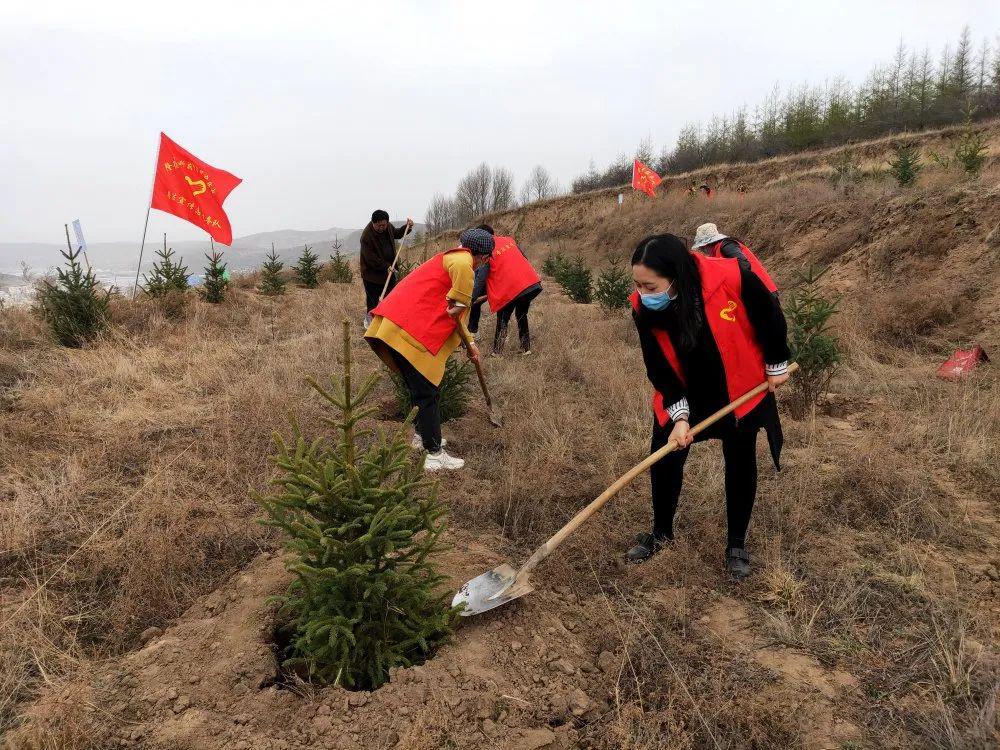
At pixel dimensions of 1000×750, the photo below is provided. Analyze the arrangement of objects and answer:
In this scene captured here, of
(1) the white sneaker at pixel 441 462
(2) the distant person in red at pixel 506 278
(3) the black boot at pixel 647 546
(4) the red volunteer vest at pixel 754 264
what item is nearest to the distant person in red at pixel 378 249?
(2) the distant person in red at pixel 506 278

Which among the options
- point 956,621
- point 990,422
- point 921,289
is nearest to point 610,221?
point 921,289

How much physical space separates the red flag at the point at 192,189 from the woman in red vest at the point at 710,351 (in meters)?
7.36

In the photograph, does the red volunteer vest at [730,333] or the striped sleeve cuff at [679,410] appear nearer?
the red volunteer vest at [730,333]

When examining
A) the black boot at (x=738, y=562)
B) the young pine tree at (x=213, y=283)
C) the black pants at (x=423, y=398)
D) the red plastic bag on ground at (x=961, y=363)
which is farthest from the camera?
the young pine tree at (x=213, y=283)

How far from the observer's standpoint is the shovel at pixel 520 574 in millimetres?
2262

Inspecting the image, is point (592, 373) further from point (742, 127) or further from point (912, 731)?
point (742, 127)

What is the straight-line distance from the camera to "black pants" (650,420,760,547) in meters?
2.52

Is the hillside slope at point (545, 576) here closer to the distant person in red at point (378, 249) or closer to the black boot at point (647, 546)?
the black boot at point (647, 546)

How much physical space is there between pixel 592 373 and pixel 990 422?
3.23 m

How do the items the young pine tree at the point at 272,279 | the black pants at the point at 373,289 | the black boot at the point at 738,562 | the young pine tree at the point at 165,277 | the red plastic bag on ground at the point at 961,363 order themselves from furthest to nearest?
1. the young pine tree at the point at 272,279
2. the young pine tree at the point at 165,277
3. the black pants at the point at 373,289
4. the red plastic bag on ground at the point at 961,363
5. the black boot at the point at 738,562

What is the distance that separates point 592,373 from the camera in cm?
579

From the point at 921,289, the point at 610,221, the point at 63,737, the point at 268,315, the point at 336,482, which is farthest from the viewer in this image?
the point at 610,221

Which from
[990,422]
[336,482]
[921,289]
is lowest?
[990,422]

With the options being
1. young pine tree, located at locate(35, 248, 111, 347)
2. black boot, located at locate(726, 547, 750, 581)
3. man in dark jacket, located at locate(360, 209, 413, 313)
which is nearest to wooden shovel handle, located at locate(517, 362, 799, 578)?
black boot, located at locate(726, 547, 750, 581)
